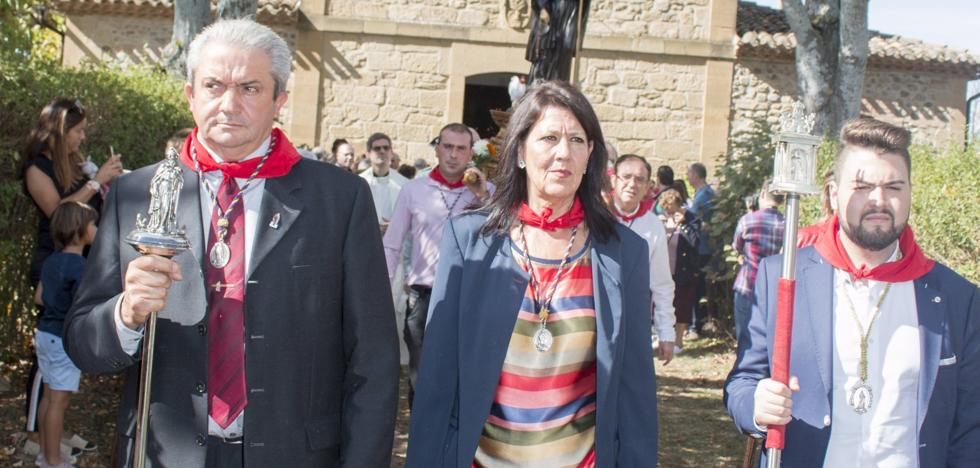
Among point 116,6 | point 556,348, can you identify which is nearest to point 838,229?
point 556,348

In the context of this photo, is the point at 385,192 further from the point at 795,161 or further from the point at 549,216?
the point at 795,161

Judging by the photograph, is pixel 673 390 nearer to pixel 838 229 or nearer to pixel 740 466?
pixel 740 466

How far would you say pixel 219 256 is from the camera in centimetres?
286

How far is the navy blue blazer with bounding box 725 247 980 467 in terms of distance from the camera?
10.5 ft

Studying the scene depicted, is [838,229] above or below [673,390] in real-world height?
above

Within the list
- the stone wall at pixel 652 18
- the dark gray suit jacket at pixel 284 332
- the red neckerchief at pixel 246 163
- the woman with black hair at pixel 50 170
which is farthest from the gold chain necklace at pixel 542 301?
the stone wall at pixel 652 18

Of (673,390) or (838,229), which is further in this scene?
(673,390)

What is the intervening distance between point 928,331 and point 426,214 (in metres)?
4.29

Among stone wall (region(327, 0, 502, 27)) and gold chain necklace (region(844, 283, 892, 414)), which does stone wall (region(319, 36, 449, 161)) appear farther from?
gold chain necklace (region(844, 283, 892, 414))

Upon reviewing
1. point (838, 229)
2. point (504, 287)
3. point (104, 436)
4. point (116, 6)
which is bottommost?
point (104, 436)

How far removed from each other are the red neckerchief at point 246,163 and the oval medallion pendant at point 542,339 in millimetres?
939

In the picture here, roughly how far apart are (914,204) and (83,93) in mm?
6246

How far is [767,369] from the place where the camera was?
3.38m

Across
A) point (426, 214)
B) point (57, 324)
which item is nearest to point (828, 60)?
point (426, 214)
